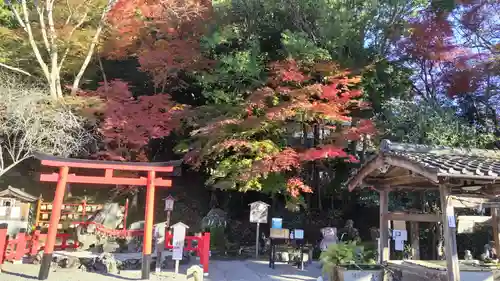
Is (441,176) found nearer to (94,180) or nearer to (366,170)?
(366,170)

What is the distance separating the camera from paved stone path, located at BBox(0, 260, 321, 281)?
902 centimetres

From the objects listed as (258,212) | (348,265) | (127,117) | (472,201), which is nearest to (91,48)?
(127,117)

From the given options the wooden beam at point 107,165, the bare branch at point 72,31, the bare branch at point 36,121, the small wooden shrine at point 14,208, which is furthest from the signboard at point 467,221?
the bare branch at point 72,31

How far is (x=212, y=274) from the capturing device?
32.5 ft

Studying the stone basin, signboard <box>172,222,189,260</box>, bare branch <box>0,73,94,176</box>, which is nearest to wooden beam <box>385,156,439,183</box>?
the stone basin

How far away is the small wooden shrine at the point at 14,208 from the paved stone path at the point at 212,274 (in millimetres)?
2101

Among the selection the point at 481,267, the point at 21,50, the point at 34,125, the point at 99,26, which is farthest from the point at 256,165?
the point at 21,50

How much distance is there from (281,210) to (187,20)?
30.8 ft

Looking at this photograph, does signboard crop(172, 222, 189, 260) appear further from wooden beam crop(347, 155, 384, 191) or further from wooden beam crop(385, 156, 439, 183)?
wooden beam crop(385, 156, 439, 183)

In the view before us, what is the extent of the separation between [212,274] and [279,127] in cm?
555

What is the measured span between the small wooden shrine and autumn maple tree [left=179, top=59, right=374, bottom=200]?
579 cm

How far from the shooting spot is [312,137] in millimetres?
16203

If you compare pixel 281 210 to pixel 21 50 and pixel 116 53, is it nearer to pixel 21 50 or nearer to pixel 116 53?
pixel 116 53

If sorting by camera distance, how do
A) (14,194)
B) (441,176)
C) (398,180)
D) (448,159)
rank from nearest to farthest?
(441,176)
(448,159)
(398,180)
(14,194)
